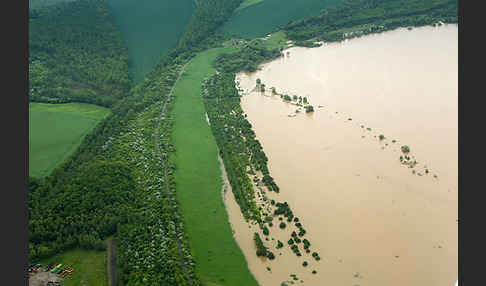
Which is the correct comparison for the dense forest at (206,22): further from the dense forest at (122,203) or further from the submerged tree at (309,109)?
the submerged tree at (309,109)

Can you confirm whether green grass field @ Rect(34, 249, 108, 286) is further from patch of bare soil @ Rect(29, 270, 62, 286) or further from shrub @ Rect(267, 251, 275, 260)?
shrub @ Rect(267, 251, 275, 260)

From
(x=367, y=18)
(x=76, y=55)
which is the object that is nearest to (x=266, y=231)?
(x=76, y=55)

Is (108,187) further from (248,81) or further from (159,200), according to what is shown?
(248,81)

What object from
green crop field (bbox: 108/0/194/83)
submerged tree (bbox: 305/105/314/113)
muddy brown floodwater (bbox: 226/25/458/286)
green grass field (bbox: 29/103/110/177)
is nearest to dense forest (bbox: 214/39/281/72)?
muddy brown floodwater (bbox: 226/25/458/286)

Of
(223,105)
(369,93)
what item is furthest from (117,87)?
(369,93)

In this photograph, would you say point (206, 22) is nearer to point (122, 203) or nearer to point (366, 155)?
point (366, 155)

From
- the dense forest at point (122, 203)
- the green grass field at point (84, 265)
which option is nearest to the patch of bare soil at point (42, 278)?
the green grass field at point (84, 265)
